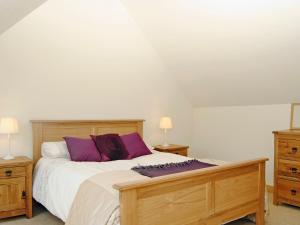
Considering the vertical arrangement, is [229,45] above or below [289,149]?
above

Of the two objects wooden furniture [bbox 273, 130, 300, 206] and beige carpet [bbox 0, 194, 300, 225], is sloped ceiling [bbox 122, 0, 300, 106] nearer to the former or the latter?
wooden furniture [bbox 273, 130, 300, 206]

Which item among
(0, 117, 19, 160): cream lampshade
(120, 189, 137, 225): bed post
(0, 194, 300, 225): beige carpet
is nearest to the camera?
(120, 189, 137, 225): bed post

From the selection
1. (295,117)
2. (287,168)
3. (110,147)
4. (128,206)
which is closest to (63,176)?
(110,147)

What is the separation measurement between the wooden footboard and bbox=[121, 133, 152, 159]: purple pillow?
58.3 inches

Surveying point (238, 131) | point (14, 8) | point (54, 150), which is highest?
point (14, 8)

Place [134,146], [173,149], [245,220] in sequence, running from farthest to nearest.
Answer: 1. [173,149]
2. [134,146]
3. [245,220]

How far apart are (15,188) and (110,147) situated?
1.17 metres

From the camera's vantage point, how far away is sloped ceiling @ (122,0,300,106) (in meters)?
3.22

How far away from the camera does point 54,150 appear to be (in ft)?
11.7

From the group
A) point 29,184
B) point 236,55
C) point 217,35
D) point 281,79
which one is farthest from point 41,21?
point 281,79

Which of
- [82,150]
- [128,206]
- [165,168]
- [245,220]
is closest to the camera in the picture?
[128,206]

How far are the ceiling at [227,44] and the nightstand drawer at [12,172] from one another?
148 cm

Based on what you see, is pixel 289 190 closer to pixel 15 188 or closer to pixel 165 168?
pixel 165 168

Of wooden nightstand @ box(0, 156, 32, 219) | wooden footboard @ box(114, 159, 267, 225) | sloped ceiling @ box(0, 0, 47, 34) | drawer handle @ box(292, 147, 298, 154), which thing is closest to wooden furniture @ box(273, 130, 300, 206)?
drawer handle @ box(292, 147, 298, 154)
